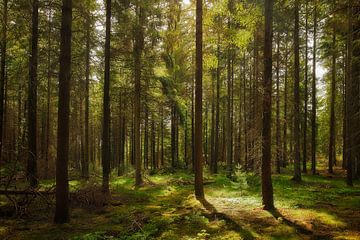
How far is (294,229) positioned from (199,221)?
A: 2906 mm

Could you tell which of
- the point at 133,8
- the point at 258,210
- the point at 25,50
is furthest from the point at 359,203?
the point at 25,50

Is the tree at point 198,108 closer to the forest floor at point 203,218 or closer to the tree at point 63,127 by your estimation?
the forest floor at point 203,218

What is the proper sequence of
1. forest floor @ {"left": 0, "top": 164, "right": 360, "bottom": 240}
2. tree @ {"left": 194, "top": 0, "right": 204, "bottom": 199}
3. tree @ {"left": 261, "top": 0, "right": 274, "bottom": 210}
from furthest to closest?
1. tree @ {"left": 194, "top": 0, "right": 204, "bottom": 199}
2. tree @ {"left": 261, "top": 0, "right": 274, "bottom": 210}
3. forest floor @ {"left": 0, "top": 164, "right": 360, "bottom": 240}

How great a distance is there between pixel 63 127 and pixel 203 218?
5.36 metres

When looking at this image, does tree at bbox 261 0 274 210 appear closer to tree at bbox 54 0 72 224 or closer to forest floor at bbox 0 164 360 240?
forest floor at bbox 0 164 360 240

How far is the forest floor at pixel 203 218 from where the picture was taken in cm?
873

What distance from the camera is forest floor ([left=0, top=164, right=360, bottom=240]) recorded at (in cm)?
873

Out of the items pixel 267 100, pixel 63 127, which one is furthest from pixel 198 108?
pixel 63 127

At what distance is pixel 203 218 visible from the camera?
10.5m

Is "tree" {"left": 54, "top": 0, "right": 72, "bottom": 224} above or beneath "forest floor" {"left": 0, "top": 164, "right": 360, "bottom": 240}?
above

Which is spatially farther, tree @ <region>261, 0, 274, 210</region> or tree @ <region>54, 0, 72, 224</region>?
tree @ <region>261, 0, 274, 210</region>

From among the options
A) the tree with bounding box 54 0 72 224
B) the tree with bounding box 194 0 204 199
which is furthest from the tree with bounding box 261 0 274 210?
the tree with bounding box 54 0 72 224

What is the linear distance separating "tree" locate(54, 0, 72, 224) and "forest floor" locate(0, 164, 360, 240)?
0.62 m

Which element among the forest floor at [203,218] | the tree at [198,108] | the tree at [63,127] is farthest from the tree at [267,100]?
the tree at [63,127]
